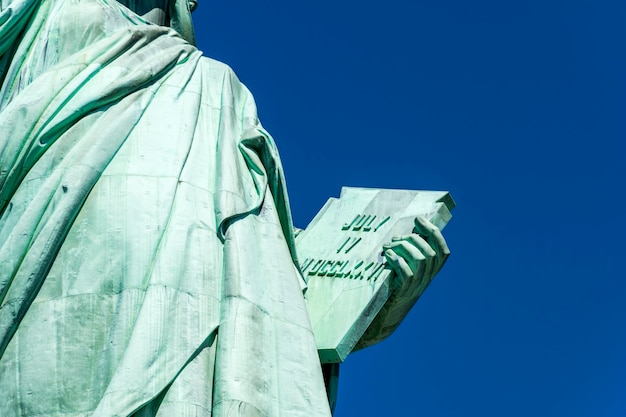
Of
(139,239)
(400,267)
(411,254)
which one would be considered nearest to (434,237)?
(411,254)

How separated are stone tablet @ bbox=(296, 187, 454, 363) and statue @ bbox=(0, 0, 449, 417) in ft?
0.77

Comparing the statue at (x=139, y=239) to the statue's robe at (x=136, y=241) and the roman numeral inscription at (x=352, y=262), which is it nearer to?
the statue's robe at (x=136, y=241)

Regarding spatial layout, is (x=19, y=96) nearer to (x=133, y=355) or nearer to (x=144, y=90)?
(x=144, y=90)

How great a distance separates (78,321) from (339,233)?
10.1ft

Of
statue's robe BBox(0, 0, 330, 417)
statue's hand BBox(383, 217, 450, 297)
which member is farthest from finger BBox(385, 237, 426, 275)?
statue's robe BBox(0, 0, 330, 417)

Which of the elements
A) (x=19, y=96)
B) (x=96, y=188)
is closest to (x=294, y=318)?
(x=96, y=188)

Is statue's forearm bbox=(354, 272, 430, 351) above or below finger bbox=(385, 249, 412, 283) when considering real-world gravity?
below

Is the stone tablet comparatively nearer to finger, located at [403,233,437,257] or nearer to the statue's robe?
finger, located at [403,233,437,257]

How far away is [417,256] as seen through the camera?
14070 millimetres

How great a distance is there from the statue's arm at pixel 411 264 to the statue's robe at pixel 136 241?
1004 mm

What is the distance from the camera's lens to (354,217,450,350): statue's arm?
1408 cm

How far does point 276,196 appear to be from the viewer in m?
13.6

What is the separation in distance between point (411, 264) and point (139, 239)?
2.40 meters

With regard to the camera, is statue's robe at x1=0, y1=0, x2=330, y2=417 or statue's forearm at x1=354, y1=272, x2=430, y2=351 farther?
statue's forearm at x1=354, y1=272, x2=430, y2=351
